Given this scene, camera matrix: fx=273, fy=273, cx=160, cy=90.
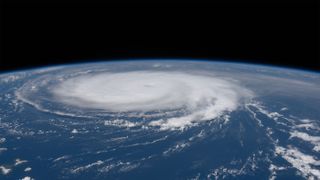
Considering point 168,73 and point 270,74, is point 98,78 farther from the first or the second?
point 270,74

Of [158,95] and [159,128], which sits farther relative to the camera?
[158,95]

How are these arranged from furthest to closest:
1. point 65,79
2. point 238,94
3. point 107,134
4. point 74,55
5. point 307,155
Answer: point 65,79 < point 74,55 < point 238,94 < point 107,134 < point 307,155

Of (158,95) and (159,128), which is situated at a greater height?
(158,95)

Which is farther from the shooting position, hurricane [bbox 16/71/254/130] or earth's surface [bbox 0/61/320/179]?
hurricane [bbox 16/71/254/130]

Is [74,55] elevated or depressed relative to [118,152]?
elevated

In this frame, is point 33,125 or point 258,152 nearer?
point 258,152

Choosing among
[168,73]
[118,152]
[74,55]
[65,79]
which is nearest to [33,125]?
[118,152]

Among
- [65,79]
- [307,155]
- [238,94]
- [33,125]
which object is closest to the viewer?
[307,155]

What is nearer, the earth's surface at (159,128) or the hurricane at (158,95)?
the earth's surface at (159,128)
